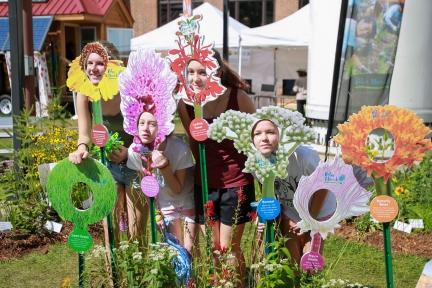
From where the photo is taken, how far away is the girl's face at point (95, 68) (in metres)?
2.82

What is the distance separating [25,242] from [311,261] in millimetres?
2734

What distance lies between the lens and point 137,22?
21.6m

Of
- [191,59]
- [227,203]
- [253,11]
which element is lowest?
[227,203]

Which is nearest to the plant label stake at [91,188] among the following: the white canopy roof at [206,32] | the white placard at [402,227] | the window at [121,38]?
the white placard at [402,227]

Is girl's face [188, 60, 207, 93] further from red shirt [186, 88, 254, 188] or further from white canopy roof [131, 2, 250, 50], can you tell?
white canopy roof [131, 2, 250, 50]

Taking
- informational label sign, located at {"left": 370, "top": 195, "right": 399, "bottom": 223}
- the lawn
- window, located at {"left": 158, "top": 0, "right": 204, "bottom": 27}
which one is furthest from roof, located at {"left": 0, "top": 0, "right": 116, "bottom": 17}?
informational label sign, located at {"left": 370, "top": 195, "right": 399, "bottom": 223}

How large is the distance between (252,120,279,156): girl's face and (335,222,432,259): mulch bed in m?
2.01

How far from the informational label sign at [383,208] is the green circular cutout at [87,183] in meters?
1.26

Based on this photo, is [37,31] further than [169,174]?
Yes

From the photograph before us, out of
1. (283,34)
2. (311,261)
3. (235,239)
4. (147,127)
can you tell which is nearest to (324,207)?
(311,261)

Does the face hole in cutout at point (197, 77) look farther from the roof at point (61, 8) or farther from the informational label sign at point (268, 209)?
Answer: the roof at point (61, 8)

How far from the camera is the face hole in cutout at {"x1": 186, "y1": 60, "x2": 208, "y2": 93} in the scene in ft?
8.75

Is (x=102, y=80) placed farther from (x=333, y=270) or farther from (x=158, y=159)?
(x=333, y=270)

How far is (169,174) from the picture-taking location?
2.75 metres
